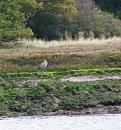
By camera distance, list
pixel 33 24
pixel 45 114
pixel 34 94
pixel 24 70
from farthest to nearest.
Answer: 1. pixel 33 24
2. pixel 24 70
3. pixel 34 94
4. pixel 45 114

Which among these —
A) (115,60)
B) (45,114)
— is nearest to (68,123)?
(45,114)

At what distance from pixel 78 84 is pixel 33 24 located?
30.9 m

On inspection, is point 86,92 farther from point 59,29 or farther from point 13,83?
point 59,29

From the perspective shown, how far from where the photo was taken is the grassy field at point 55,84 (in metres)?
23.2

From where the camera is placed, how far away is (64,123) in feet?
64.7

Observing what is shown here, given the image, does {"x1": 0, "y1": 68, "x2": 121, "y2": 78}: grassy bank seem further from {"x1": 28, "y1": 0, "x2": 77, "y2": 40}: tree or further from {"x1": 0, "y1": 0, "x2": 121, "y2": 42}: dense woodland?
{"x1": 28, "y1": 0, "x2": 77, "y2": 40}: tree

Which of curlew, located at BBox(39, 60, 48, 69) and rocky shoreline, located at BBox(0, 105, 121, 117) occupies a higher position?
curlew, located at BBox(39, 60, 48, 69)

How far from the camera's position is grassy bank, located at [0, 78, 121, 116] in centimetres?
2289

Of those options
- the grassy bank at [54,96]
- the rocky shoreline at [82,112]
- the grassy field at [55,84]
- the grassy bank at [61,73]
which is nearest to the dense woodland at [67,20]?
the grassy field at [55,84]

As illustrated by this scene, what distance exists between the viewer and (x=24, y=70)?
1152 inches

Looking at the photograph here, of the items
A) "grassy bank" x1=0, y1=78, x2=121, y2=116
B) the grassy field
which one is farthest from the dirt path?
"grassy bank" x1=0, y1=78, x2=121, y2=116

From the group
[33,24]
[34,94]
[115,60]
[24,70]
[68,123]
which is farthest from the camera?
[33,24]

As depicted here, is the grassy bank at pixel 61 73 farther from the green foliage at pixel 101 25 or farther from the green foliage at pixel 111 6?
the green foliage at pixel 111 6

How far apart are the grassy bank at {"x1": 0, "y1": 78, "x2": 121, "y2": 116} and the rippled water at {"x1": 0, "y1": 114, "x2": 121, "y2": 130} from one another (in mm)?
1547
